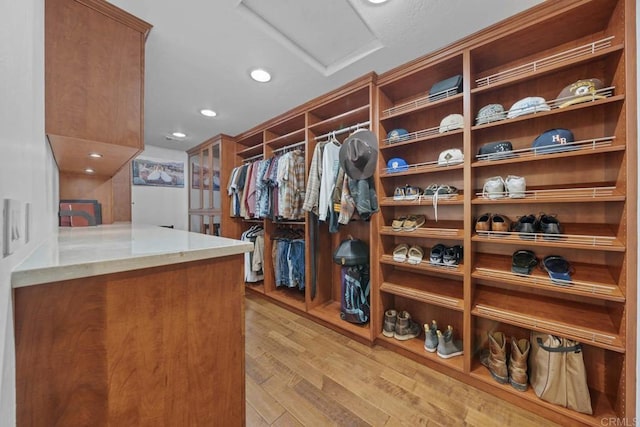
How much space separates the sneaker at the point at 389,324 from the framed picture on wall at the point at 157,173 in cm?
404

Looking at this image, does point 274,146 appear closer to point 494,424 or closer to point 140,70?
point 140,70

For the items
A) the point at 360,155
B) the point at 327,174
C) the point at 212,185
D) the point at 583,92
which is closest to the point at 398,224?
the point at 360,155

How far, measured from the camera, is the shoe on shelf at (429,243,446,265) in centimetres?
159

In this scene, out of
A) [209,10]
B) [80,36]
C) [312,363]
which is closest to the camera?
[80,36]

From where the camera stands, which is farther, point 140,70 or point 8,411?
point 140,70

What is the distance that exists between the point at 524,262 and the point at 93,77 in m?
2.47

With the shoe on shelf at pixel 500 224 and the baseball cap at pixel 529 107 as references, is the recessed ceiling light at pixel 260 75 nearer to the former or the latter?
the baseball cap at pixel 529 107

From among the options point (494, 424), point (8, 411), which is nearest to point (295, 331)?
point (494, 424)

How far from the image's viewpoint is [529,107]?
4.21 ft

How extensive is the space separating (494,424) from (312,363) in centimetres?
105

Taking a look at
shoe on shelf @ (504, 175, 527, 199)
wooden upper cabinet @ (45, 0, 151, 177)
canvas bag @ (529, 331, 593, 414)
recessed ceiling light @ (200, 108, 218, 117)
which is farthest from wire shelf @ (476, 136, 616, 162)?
recessed ceiling light @ (200, 108, 218, 117)

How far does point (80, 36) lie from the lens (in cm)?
108

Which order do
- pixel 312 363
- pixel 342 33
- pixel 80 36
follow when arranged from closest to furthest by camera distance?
pixel 80 36
pixel 342 33
pixel 312 363

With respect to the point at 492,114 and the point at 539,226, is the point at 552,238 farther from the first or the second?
the point at 492,114
